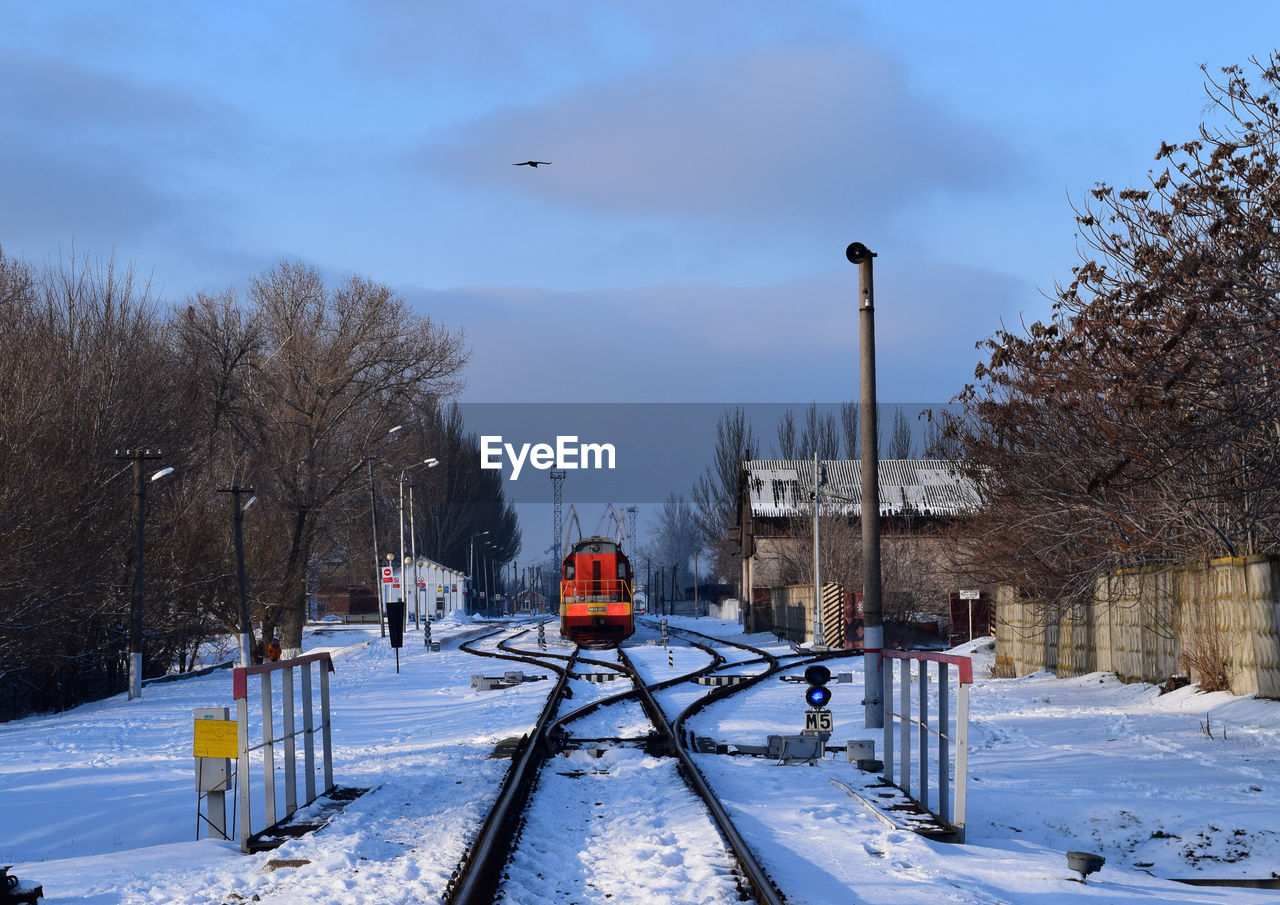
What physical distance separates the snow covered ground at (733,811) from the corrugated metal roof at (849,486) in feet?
160

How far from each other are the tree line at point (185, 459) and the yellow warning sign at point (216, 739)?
733 inches

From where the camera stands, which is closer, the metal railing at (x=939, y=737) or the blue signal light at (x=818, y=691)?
the metal railing at (x=939, y=737)

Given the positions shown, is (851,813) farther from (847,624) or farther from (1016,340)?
(847,624)

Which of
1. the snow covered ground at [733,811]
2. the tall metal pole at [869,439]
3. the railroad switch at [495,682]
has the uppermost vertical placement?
the tall metal pole at [869,439]

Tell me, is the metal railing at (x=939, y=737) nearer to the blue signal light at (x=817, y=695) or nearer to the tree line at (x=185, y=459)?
the blue signal light at (x=817, y=695)

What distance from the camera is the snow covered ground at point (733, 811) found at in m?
7.75

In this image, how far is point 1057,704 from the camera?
1952cm

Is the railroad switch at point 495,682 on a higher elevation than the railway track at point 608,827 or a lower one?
lower

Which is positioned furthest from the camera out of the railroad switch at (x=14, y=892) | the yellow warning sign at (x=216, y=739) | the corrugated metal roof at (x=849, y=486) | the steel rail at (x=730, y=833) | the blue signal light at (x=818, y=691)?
the corrugated metal roof at (x=849, y=486)

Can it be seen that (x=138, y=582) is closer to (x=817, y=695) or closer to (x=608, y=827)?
(x=817, y=695)

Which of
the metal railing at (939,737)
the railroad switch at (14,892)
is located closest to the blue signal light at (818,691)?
the metal railing at (939,737)

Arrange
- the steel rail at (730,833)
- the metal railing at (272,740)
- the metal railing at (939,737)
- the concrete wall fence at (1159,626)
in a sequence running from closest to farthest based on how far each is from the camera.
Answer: the steel rail at (730,833) < the metal railing at (939,737) < the metal railing at (272,740) < the concrete wall fence at (1159,626)

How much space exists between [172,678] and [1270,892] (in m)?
30.5

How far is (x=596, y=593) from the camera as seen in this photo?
42.0m
